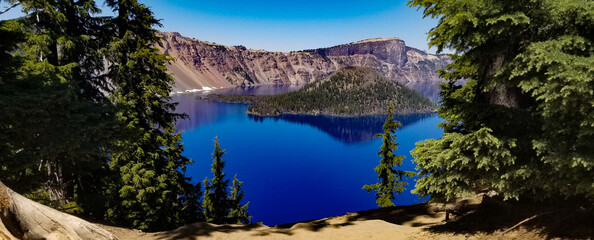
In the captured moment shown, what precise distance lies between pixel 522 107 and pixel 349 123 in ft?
488

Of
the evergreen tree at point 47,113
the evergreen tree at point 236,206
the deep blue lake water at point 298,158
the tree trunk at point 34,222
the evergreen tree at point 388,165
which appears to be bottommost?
the deep blue lake water at point 298,158

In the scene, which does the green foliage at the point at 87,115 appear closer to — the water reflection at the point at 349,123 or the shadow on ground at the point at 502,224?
the shadow on ground at the point at 502,224

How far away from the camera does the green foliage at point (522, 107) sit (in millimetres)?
5000

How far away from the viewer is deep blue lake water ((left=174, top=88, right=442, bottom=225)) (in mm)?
61812

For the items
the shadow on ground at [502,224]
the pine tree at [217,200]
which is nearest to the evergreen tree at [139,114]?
the shadow on ground at [502,224]

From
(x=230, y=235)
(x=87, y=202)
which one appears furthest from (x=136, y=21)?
(x=230, y=235)

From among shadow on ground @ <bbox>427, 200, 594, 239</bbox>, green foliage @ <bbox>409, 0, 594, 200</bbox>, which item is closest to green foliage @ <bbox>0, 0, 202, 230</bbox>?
green foliage @ <bbox>409, 0, 594, 200</bbox>

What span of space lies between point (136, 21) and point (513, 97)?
16193 millimetres

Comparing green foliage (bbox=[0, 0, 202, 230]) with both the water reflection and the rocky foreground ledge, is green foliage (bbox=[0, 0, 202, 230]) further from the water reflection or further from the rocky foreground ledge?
the water reflection

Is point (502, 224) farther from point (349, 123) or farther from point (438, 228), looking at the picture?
point (349, 123)

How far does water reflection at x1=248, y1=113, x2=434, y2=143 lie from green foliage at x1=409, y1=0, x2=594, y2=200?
11160cm

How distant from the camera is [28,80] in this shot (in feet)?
26.1

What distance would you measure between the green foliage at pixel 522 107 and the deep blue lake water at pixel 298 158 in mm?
51193

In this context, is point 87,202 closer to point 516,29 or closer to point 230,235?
point 230,235
